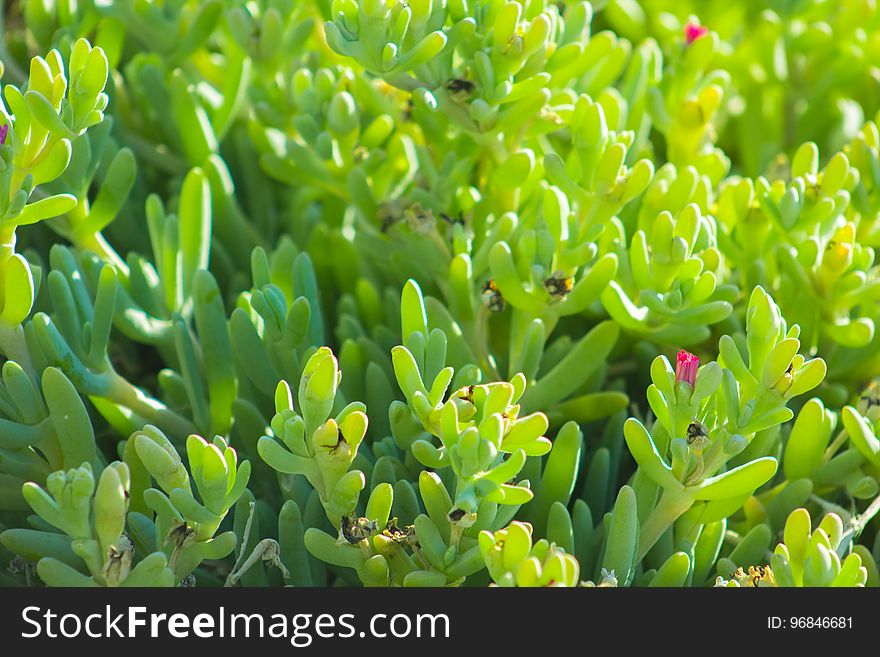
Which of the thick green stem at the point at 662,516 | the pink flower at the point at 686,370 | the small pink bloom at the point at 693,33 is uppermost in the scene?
the small pink bloom at the point at 693,33

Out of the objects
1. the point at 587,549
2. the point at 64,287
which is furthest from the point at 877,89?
the point at 64,287

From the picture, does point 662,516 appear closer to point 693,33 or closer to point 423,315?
point 423,315

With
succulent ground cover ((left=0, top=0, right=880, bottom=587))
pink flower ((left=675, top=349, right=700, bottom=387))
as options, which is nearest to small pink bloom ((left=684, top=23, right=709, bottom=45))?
succulent ground cover ((left=0, top=0, right=880, bottom=587))

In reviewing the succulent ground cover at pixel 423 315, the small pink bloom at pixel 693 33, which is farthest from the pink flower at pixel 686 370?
the small pink bloom at pixel 693 33

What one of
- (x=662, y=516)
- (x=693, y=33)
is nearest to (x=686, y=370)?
(x=662, y=516)

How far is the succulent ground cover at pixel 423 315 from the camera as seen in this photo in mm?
681

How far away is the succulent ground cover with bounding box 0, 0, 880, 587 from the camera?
2.23 feet

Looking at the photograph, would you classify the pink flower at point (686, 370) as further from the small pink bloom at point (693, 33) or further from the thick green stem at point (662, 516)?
the small pink bloom at point (693, 33)

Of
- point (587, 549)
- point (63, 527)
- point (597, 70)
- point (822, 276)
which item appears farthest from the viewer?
point (597, 70)

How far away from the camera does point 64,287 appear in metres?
0.80

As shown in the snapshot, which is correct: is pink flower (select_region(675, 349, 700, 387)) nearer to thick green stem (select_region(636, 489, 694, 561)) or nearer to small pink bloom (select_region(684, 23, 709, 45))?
thick green stem (select_region(636, 489, 694, 561))

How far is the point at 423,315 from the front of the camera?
74cm
